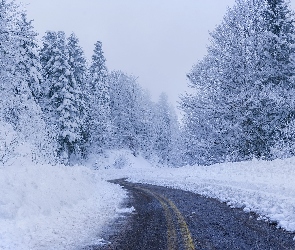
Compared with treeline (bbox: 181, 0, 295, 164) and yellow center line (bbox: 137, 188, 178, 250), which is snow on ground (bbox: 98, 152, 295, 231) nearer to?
yellow center line (bbox: 137, 188, 178, 250)

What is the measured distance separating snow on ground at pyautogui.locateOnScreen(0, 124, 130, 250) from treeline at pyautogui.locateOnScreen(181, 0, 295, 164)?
1454 cm

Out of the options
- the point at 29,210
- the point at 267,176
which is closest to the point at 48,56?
the point at 267,176

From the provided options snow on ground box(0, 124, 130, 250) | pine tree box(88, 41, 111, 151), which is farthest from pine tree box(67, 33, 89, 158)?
snow on ground box(0, 124, 130, 250)

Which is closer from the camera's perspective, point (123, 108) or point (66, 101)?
point (66, 101)

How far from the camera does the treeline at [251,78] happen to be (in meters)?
25.8

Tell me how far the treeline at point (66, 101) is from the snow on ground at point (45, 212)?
9362 mm

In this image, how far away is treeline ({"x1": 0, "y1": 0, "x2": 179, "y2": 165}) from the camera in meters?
23.0

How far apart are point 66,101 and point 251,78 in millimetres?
21910

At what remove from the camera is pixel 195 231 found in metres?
8.88

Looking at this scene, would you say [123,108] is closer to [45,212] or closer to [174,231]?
[45,212]

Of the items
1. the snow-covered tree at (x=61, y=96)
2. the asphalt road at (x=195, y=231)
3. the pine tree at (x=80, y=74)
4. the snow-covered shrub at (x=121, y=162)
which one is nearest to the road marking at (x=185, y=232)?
the asphalt road at (x=195, y=231)

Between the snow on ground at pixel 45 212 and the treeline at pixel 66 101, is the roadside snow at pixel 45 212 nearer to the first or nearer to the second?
the snow on ground at pixel 45 212

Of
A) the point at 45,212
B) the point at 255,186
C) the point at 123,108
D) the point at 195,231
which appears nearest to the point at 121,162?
the point at 123,108

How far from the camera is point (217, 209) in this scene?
12.3m
